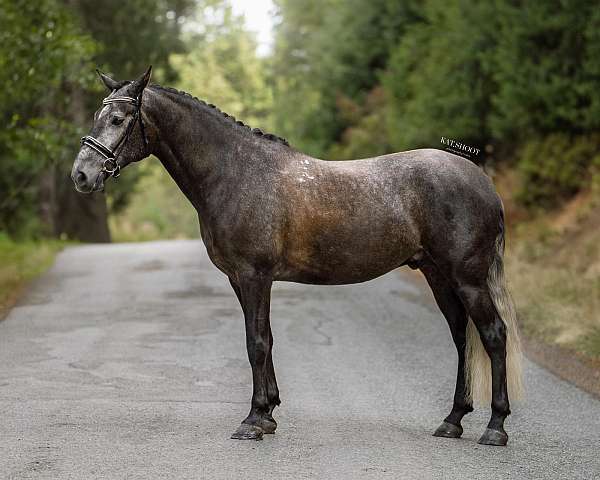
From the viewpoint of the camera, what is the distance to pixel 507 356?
22.4 ft

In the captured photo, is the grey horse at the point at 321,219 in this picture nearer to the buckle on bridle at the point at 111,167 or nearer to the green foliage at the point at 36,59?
the buckle on bridle at the point at 111,167

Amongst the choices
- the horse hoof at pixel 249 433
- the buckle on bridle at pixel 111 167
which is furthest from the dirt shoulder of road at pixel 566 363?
the buckle on bridle at pixel 111 167

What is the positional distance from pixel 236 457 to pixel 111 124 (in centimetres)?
228

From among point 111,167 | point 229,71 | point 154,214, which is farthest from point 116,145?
point 229,71

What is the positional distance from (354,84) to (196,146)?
24810 millimetres

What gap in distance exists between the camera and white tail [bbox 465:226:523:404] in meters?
6.80

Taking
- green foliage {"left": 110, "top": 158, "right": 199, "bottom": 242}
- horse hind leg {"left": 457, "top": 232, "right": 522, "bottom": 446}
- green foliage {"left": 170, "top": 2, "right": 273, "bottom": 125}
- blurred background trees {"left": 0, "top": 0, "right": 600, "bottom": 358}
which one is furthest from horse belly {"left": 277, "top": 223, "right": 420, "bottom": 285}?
green foliage {"left": 170, "top": 2, "right": 273, "bottom": 125}

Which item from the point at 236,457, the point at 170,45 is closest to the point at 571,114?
the point at 236,457

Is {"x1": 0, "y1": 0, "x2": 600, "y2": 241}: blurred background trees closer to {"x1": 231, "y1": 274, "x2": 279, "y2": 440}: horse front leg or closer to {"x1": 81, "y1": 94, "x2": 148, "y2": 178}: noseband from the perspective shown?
{"x1": 81, "y1": 94, "x2": 148, "y2": 178}: noseband

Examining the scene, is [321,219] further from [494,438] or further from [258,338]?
[494,438]

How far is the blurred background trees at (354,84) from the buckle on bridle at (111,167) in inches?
307

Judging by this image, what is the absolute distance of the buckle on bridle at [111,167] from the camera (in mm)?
6316

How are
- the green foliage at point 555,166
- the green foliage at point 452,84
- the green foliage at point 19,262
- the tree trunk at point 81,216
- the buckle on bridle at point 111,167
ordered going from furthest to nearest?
the tree trunk at point 81,216 → the green foliage at point 452,84 → the green foliage at point 555,166 → the green foliage at point 19,262 → the buckle on bridle at point 111,167

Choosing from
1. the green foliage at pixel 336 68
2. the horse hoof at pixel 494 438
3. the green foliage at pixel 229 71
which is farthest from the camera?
the green foliage at pixel 229 71
